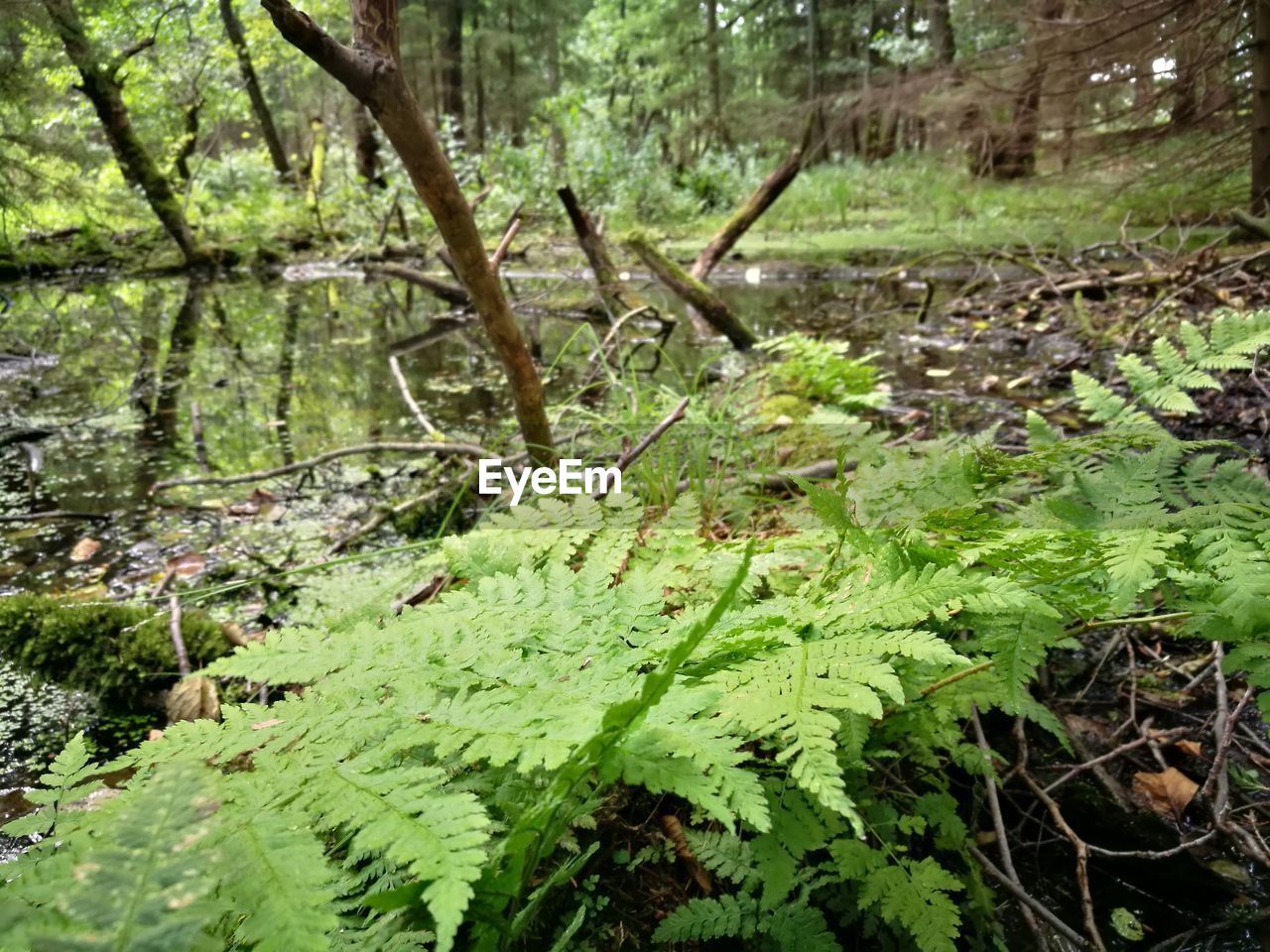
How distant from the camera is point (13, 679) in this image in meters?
1.98

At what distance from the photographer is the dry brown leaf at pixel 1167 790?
1.40 metres

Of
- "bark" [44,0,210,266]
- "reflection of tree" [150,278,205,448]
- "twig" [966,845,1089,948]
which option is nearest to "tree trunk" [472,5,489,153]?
"bark" [44,0,210,266]

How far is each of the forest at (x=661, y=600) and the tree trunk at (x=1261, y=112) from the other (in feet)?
0.13

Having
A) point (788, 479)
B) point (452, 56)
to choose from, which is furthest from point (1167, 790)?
point (452, 56)

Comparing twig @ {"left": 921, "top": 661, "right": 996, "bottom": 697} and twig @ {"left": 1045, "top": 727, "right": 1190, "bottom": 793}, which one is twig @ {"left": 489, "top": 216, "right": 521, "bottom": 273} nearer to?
twig @ {"left": 921, "top": 661, "right": 996, "bottom": 697}

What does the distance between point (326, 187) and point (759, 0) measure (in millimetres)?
10027

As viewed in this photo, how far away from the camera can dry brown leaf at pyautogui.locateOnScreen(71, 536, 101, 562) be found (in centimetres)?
275

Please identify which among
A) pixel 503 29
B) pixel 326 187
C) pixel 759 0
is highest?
pixel 503 29

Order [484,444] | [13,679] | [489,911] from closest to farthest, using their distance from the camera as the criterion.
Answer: [489,911], [13,679], [484,444]

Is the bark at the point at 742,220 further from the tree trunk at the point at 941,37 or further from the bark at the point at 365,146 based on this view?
the bark at the point at 365,146

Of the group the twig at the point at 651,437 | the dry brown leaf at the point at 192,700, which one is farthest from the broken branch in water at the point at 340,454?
the dry brown leaf at the point at 192,700

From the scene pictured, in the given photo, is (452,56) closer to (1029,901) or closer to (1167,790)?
(1167,790)

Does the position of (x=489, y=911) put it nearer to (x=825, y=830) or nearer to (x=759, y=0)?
(x=825, y=830)

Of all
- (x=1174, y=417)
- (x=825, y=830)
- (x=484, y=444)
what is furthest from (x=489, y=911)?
(x=1174, y=417)
